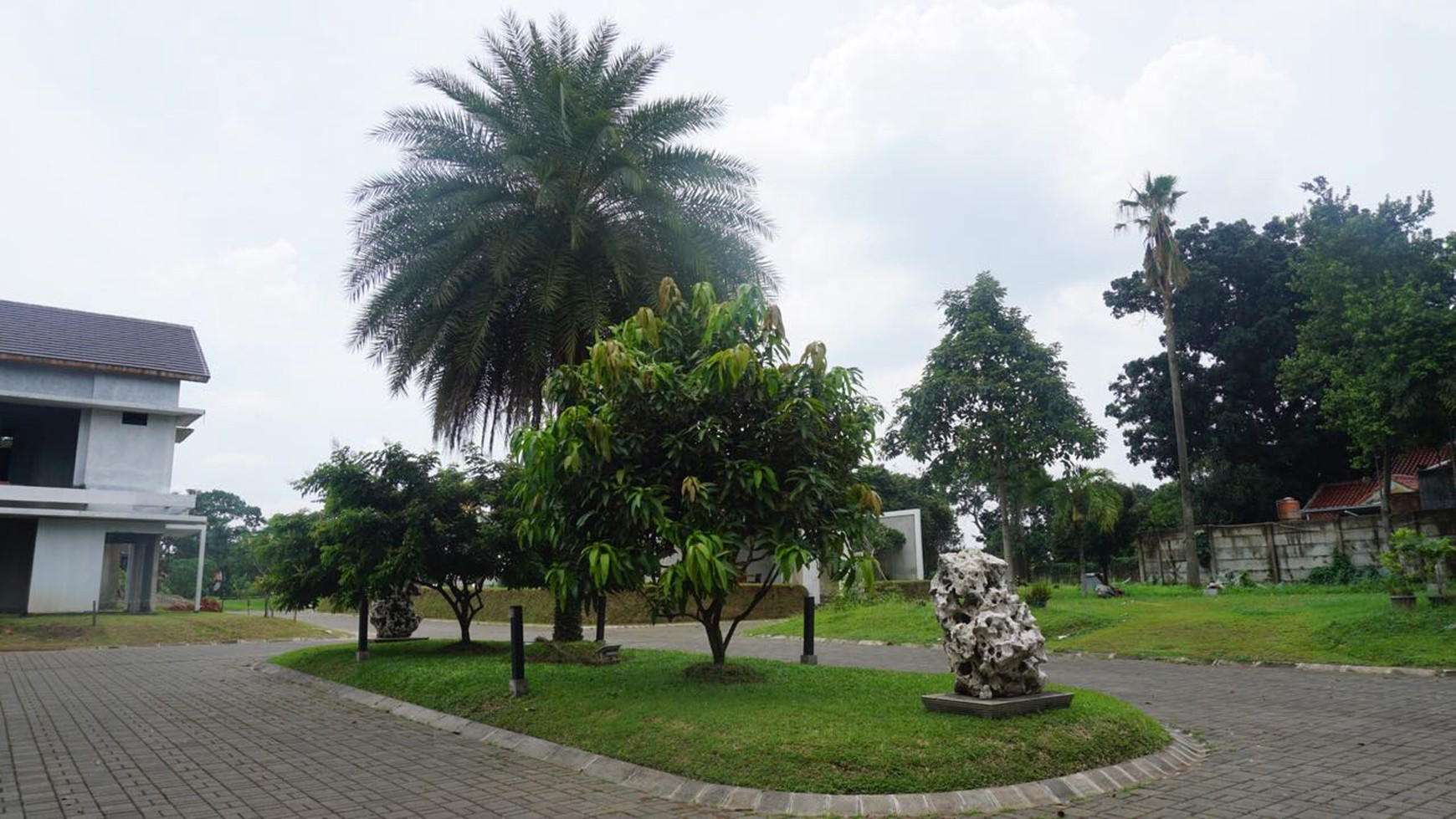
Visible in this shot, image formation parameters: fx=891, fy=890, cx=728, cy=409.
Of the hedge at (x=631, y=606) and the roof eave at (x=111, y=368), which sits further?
the hedge at (x=631, y=606)

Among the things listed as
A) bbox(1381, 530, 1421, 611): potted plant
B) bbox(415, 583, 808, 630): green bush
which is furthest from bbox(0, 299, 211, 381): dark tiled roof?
bbox(1381, 530, 1421, 611): potted plant

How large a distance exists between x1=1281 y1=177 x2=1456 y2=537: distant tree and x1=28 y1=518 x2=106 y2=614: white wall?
38.5m

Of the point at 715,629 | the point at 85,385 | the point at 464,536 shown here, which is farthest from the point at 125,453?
the point at 715,629

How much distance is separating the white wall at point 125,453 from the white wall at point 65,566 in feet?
5.38

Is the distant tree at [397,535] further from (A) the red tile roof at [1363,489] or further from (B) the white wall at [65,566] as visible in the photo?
(A) the red tile roof at [1363,489]

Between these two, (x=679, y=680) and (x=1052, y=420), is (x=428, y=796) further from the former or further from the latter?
(x=1052, y=420)

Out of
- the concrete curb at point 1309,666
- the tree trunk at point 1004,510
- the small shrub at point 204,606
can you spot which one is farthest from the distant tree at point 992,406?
the small shrub at point 204,606

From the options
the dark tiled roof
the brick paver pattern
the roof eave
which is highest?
the dark tiled roof

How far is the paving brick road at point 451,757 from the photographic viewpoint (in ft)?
22.8

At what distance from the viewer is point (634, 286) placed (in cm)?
1622

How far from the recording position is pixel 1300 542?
87.8 feet

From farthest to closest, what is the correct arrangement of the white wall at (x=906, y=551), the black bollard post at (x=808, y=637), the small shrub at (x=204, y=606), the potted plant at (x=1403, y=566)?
the white wall at (x=906, y=551), the small shrub at (x=204, y=606), the potted plant at (x=1403, y=566), the black bollard post at (x=808, y=637)

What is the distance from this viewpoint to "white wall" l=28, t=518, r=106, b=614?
29.3 metres

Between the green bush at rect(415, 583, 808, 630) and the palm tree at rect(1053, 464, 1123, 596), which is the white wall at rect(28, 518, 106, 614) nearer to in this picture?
the green bush at rect(415, 583, 808, 630)
